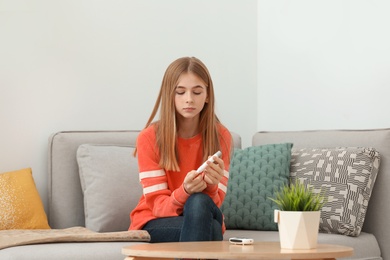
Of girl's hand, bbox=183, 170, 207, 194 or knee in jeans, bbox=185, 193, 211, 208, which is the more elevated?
girl's hand, bbox=183, 170, 207, 194

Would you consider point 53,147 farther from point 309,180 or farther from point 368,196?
point 368,196

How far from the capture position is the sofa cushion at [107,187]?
123 inches

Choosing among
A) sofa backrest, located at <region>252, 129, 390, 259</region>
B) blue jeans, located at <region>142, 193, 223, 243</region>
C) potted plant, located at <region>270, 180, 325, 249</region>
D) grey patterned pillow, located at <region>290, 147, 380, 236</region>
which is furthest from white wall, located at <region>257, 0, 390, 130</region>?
potted plant, located at <region>270, 180, 325, 249</region>

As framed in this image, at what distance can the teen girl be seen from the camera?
2617mm

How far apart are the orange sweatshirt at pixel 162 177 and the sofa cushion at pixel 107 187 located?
0.30 metres

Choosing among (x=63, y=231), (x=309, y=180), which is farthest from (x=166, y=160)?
(x=309, y=180)

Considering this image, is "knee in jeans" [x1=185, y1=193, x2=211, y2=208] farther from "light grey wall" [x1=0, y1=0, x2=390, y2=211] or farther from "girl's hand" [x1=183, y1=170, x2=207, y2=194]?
"light grey wall" [x1=0, y1=0, x2=390, y2=211]

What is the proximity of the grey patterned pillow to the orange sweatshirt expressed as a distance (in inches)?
17.6

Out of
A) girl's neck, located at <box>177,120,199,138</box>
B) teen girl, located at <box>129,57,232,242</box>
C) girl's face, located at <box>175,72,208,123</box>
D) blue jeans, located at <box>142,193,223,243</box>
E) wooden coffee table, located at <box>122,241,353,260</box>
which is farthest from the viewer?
girl's neck, located at <box>177,120,199,138</box>

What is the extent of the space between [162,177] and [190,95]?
0.98 ft

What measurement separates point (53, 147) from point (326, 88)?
1.27 metres

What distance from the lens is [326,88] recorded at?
364cm

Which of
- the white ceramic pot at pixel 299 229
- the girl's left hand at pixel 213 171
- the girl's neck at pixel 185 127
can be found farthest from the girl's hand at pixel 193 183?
the white ceramic pot at pixel 299 229

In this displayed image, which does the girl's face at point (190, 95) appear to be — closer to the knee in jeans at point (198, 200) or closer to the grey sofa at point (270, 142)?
the knee in jeans at point (198, 200)
